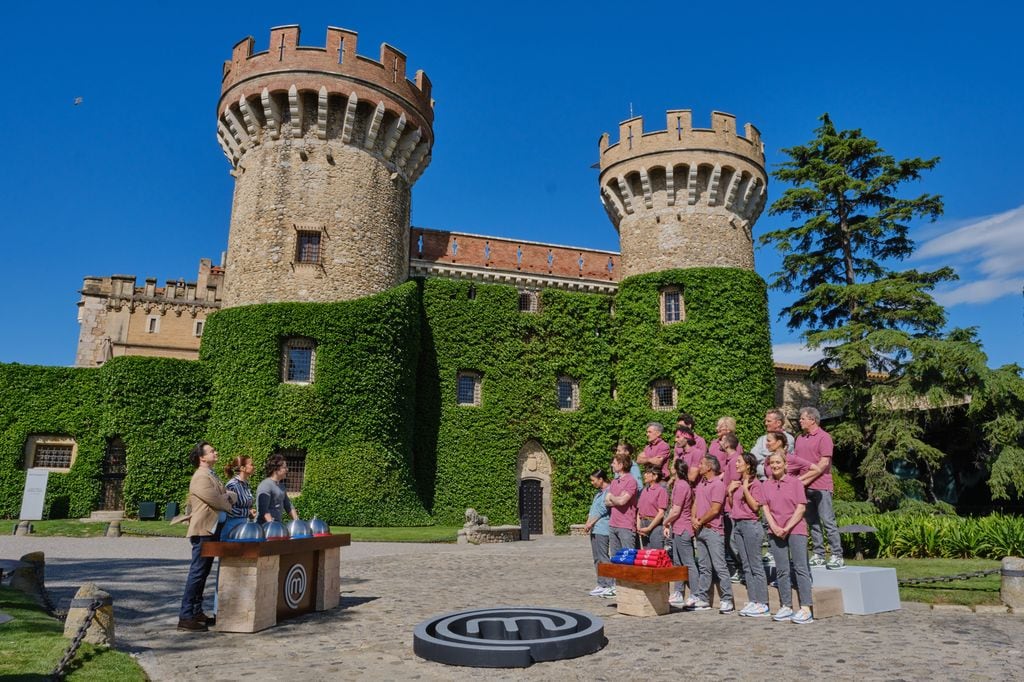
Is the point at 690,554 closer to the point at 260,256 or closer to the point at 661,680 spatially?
the point at 661,680

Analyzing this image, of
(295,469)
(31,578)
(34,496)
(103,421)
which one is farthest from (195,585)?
(103,421)

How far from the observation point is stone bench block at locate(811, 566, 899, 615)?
25.0 ft

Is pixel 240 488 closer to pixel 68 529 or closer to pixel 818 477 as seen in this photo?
pixel 818 477

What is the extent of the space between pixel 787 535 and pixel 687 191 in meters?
22.2

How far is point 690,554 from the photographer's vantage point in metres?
8.41

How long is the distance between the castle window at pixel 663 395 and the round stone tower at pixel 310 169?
11.5 metres

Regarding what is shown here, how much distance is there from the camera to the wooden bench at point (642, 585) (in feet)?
24.1

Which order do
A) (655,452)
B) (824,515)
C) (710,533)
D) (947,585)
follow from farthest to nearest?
1. (655,452)
2. (947,585)
3. (824,515)
4. (710,533)

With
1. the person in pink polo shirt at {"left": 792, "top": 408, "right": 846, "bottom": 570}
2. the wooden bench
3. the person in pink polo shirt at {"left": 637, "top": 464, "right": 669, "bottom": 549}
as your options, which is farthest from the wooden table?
the person in pink polo shirt at {"left": 792, "top": 408, "right": 846, "bottom": 570}

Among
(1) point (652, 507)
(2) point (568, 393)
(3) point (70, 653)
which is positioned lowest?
(3) point (70, 653)

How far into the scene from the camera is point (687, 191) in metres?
27.4

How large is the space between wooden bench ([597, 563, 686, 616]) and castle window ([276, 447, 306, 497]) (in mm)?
15248

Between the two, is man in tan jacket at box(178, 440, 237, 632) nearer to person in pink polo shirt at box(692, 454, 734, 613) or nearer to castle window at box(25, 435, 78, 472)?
person in pink polo shirt at box(692, 454, 734, 613)

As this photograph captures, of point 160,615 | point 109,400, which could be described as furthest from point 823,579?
point 109,400
